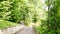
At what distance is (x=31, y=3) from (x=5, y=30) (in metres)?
14.3

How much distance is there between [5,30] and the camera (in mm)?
13781

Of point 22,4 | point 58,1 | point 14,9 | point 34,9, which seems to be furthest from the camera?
point 34,9

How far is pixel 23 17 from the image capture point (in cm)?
2631

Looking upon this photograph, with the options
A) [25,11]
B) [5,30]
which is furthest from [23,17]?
[5,30]

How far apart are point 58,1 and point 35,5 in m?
20.3

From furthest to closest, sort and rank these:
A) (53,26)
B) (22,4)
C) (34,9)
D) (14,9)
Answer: (34,9) → (22,4) → (14,9) → (53,26)

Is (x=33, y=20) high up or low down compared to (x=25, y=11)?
down

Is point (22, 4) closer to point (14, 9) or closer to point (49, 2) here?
point (14, 9)

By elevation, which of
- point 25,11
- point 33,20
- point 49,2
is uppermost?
point 49,2

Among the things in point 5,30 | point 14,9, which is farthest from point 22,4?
point 5,30

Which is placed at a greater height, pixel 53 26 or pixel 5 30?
pixel 53 26

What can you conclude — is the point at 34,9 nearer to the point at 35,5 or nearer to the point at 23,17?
the point at 35,5

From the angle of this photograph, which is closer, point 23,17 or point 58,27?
point 58,27

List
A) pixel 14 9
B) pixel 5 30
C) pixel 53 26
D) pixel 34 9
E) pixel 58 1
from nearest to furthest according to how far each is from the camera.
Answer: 1. pixel 58 1
2. pixel 53 26
3. pixel 5 30
4. pixel 14 9
5. pixel 34 9
